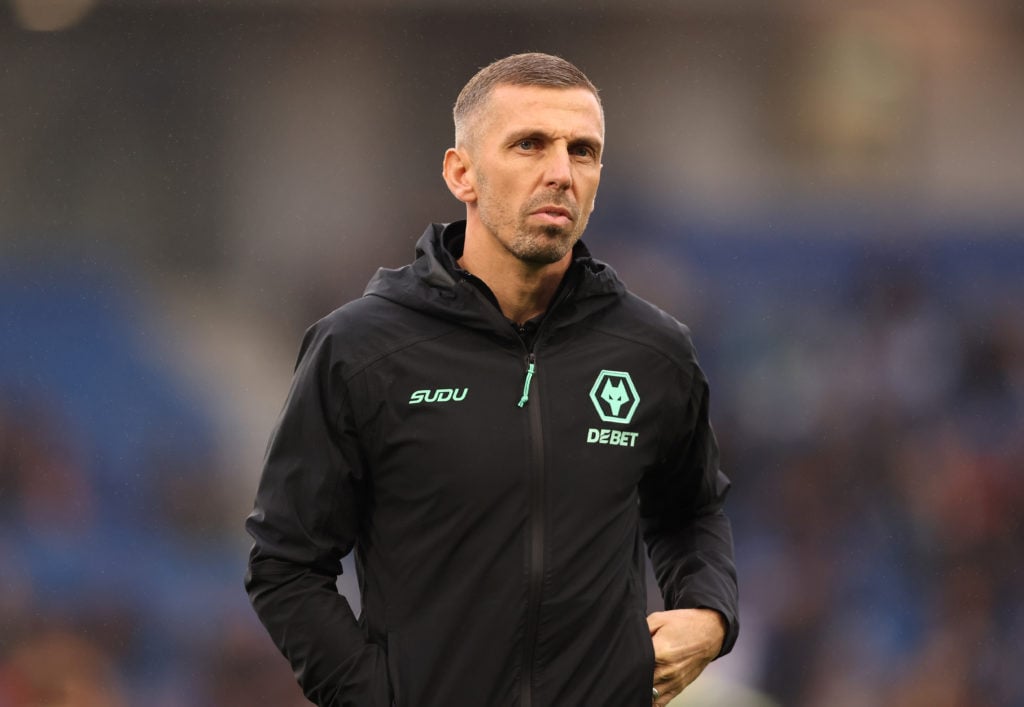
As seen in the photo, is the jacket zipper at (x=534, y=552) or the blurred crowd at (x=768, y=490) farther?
the blurred crowd at (x=768, y=490)

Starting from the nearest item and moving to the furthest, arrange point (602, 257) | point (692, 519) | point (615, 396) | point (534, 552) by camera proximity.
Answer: point (534, 552)
point (615, 396)
point (692, 519)
point (602, 257)

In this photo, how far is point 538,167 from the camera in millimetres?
1743

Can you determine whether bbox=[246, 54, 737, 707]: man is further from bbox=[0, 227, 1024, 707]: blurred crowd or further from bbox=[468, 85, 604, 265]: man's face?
bbox=[0, 227, 1024, 707]: blurred crowd

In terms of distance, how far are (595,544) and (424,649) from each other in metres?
0.25

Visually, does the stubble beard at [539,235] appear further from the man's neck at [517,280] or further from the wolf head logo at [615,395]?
the wolf head logo at [615,395]

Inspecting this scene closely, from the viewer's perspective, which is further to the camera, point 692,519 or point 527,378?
point 692,519

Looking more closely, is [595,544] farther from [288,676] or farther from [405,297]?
[288,676]

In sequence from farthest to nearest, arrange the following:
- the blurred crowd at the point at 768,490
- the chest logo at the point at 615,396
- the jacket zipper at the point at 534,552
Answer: the blurred crowd at the point at 768,490 < the chest logo at the point at 615,396 < the jacket zipper at the point at 534,552

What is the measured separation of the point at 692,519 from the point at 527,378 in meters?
0.41

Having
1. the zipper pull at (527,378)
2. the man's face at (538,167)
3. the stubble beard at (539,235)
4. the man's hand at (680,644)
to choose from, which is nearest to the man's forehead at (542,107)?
the man's face at (538,167)

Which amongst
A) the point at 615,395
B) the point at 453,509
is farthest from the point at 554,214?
the point at 453,509

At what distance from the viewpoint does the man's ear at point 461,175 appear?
5.98 feet

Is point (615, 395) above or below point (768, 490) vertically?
above

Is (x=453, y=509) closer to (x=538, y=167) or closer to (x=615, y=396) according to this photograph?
(x=615, y=396)
